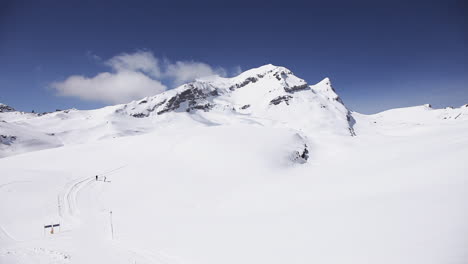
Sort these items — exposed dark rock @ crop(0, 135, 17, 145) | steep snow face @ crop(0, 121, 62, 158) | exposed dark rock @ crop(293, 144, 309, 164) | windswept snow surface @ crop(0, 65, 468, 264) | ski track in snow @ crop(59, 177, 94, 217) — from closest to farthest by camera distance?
1. windswept snow surface @ crop(0, 65, 468, 264)
2. ski track in snow @ crop(59, 177, 94, 217)
3. exposed dark rock @ crop(293, 144, 309, 164)
4. steep snow face @ crop(0, 121, 62, 158)
5. exposed dark rock @ crop(0, 135, 17, 145)

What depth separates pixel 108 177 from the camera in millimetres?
26641

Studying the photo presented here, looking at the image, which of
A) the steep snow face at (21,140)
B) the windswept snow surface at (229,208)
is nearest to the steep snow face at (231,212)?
the windswept snow surface at (229,208)

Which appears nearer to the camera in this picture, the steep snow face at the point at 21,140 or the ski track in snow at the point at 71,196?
the ski track in snow at the point at 71,196

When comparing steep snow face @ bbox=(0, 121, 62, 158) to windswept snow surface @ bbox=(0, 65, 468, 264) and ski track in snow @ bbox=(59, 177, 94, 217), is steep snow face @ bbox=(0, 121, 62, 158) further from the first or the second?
ski track in snow @ bbox=(59, 177, 94, 217)

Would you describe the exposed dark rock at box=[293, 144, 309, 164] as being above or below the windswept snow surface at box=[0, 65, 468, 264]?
above

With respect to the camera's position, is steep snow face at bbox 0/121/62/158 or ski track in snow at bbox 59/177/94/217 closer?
ski track in snow at bbox 59/177/94/217

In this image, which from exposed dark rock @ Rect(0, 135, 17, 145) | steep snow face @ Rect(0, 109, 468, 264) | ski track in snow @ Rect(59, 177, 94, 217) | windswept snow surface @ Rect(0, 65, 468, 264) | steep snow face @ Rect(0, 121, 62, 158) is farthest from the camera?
exposed dark rock @ Rect(0, 135, 17, 145)

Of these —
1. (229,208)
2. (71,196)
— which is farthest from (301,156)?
(71,196)

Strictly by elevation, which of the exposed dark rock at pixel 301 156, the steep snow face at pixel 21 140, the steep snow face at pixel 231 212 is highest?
the steep snow face at pixel 21 140

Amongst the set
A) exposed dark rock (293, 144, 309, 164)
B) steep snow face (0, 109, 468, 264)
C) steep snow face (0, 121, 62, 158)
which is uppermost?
steep snow face (0, 121, 62, 158)

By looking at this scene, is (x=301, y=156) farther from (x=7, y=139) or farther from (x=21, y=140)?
(x=7, y=139)

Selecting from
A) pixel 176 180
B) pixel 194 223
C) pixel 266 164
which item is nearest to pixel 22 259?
pixel 194 223

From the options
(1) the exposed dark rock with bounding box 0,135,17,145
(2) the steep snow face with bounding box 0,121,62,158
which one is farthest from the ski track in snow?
(1) the exposed dark rock with bounding box 0,135,17,145

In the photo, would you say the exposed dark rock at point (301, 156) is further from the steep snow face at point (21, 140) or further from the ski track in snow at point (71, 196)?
the steep snow face at point (21, 140)
